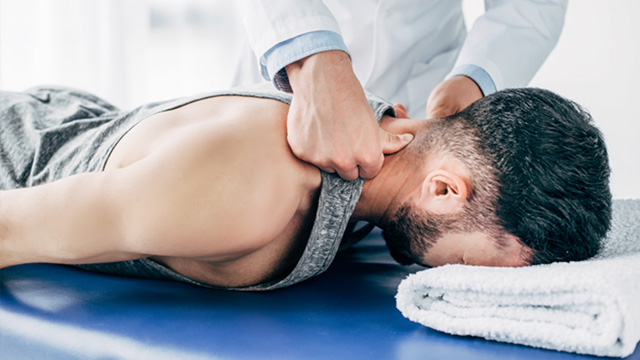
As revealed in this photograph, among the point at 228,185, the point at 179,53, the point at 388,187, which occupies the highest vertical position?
the point at 228,185

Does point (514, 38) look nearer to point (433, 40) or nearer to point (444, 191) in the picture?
point (433, 40)

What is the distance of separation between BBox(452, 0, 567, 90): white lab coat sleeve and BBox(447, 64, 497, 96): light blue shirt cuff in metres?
0.02

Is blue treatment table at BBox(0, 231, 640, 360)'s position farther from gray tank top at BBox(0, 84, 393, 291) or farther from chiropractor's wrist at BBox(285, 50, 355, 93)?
chiropractor's wrist at BBox(285, 50, 355, 93)

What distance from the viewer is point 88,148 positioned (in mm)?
1108

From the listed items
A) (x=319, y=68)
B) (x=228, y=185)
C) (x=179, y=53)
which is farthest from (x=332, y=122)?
(x=179, y=53)

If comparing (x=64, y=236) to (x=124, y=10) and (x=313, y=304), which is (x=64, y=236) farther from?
(x=124, y=10)

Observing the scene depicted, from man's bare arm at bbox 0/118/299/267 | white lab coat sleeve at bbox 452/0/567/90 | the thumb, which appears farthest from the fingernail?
white lab coat sleeve at bbox 452/0/567/90

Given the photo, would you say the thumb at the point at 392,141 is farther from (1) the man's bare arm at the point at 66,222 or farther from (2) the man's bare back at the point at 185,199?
(1) the man's bare arm at the point at 66,222

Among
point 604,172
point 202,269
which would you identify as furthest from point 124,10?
point 604,172

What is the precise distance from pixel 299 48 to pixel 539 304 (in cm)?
57

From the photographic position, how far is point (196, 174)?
0.77 m

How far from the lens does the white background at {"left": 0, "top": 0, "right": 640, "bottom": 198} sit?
214cm

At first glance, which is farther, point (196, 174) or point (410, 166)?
point (410, 166)

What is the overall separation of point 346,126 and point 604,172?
0.44m
